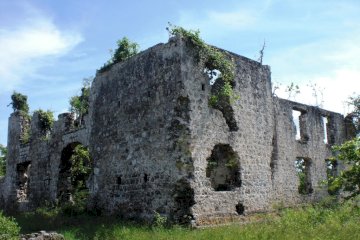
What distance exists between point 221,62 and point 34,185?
9559mm

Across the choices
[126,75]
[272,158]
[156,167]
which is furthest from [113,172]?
[272,158]

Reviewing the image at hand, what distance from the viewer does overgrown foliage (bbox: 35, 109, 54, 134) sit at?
17.5 metres

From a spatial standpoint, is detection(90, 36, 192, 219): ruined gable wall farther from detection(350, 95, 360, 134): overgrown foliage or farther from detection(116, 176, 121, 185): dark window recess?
detection(350, 95, 360, 134): overgrown foliage

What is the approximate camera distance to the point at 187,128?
1142 cm

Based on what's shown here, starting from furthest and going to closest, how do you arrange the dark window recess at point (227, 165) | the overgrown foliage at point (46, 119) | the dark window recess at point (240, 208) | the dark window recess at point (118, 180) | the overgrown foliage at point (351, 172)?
the overgrown foliage at point (46, 119) < the dark window recess at point (118, 180) < the dark window recess at point (227, 165) < the dark window recess at point (240, 208) < the overgrown foliage at point (351, 172)

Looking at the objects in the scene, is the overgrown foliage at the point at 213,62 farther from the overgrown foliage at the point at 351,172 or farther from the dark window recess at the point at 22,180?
the dark window recess at the point at 22,180

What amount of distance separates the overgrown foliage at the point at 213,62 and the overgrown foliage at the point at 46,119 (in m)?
7.66

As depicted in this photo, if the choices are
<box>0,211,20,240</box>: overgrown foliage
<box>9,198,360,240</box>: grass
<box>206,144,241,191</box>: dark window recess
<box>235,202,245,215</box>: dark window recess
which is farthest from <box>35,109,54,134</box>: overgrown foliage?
<box>0,211,20,240</box>: overgrown foliage

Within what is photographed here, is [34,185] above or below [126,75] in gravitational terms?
below

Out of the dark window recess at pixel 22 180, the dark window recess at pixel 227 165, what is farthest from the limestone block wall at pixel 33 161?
the dark window recess at pixel 227 165

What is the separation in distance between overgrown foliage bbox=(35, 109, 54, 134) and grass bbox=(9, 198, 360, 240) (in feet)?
16.5

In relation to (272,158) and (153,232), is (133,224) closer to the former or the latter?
(153,232)

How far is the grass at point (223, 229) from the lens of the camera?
9094 millimetres

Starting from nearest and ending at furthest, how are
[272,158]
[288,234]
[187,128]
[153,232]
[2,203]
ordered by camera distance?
1. [288,234]
2. [153,232]
3. [187,128]
4. [272,158]
5. [2,203]
